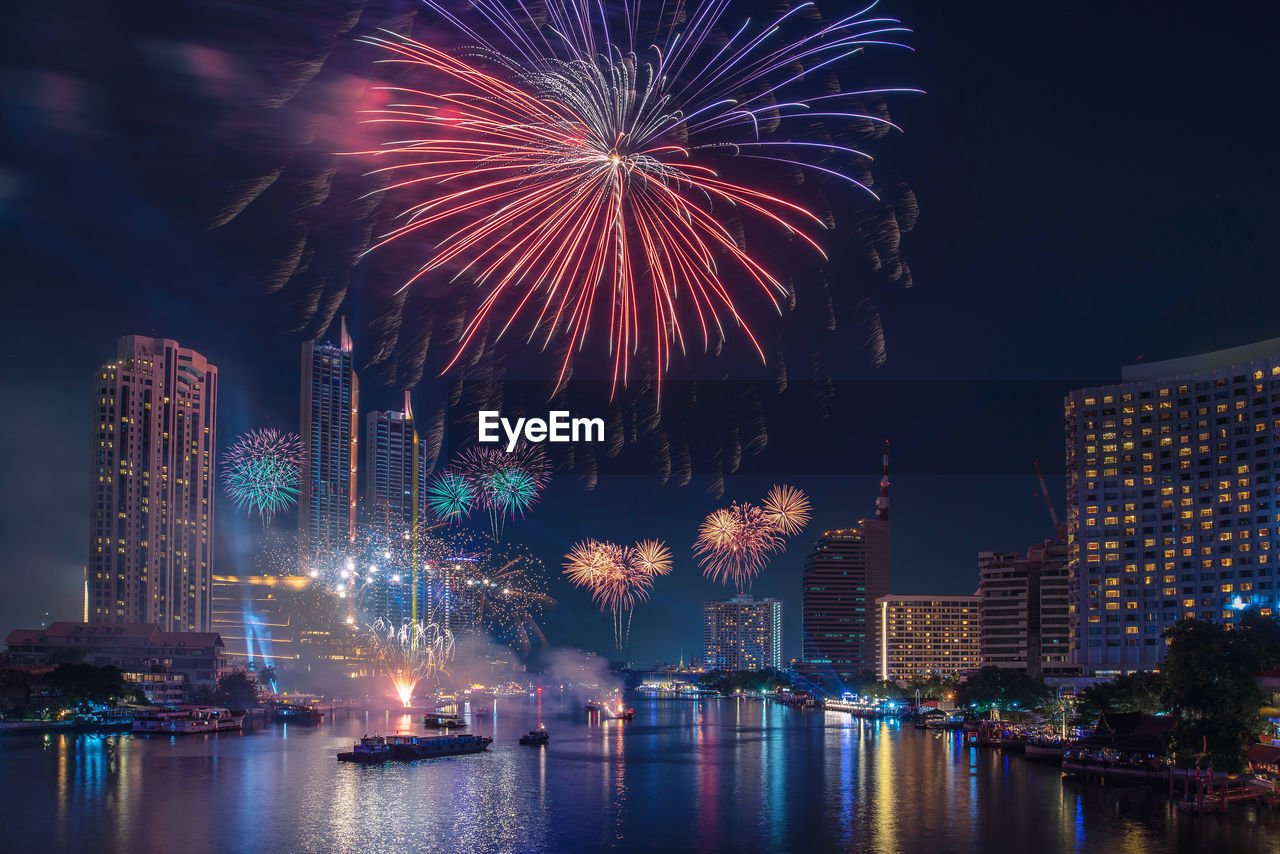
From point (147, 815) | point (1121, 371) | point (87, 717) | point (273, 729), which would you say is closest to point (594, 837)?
point (147, 815)

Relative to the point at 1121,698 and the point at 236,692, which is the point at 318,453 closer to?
the point at 236,692

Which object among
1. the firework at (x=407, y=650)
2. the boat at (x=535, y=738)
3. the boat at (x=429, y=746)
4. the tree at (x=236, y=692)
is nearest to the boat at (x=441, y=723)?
the boat at (x=535, y=738)

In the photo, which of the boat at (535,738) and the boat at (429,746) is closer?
the boat at (429,746)

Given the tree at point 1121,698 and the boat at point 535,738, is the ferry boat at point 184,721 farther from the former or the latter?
the tree at point 1121,698

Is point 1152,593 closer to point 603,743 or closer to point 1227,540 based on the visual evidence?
point 1227,540

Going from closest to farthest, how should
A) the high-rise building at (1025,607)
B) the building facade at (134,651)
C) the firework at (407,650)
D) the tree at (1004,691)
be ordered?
the tree at (1004,691) → the building facade at (134,651) → the firework at (407,650) → the high-rise building at (1025,607)
